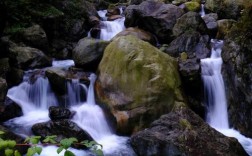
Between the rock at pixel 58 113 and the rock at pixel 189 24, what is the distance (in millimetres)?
6157

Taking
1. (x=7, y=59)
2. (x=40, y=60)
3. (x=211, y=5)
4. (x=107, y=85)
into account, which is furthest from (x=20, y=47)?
(x=211, y=5)

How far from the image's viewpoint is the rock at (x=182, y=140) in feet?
18.6

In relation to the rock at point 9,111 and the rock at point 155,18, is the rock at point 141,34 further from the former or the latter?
the rock at point 9,111

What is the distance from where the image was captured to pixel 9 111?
7891mm

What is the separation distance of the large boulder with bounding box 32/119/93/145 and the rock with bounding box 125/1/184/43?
22.4 ft

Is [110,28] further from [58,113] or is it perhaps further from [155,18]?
[58,113]

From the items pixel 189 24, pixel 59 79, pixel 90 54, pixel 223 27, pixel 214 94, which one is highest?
pixel 189 24

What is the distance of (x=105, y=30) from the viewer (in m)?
13.9

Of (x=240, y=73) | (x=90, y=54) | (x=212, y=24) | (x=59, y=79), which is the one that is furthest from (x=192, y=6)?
(x=59, y=79)

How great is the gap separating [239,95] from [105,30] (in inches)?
288

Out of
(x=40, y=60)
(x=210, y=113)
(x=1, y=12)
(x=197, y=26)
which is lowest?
(x=210, y=113)

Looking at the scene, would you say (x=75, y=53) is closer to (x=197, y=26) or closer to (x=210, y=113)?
(x=210, y=113)

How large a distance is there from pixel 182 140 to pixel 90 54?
465 centimetres

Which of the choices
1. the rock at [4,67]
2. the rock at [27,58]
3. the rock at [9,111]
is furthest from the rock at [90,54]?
the rock at [9,111]
